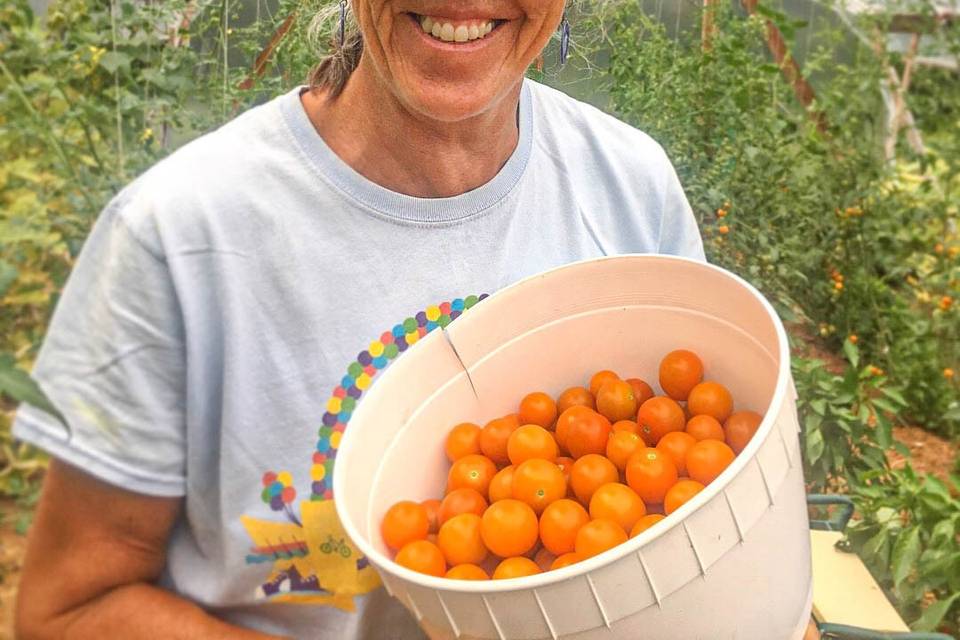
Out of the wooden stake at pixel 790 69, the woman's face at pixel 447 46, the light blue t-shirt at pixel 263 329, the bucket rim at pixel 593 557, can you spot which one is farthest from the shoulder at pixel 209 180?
the wooden stake at pixel 790 69

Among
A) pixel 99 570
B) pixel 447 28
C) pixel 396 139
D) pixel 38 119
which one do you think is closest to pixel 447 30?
pixel 447 28

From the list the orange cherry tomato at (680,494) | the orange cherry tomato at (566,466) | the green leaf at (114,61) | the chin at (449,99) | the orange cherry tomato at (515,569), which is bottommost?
the orange cherry tomato at (566,466)

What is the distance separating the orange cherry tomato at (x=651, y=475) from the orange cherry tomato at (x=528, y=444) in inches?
3.4

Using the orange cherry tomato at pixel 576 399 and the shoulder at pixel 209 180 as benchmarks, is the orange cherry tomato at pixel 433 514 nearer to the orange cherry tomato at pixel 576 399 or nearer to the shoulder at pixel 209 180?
the orange cherry tomato at pixel 576 399

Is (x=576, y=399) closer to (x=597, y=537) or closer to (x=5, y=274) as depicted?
(x=597, y=537)

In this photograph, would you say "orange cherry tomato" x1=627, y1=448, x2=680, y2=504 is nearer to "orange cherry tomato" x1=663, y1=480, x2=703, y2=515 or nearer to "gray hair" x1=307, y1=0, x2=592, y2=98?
"orange cherry tomato" x1=663, y1=480, x2=703, y2=515

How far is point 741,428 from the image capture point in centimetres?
86

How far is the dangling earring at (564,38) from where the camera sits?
0.99m

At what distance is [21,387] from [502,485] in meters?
0.45

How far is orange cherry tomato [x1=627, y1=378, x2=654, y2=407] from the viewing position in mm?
982

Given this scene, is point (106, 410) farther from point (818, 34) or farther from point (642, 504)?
point (818, 34)

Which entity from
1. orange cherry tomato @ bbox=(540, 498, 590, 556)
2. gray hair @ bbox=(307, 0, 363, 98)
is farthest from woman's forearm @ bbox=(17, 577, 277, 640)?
gray hair @ bbox=(307, 0, 363, 98)

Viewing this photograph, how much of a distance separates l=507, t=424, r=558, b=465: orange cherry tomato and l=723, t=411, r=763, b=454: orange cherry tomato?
0.18 metres

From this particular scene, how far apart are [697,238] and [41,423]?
813mm
